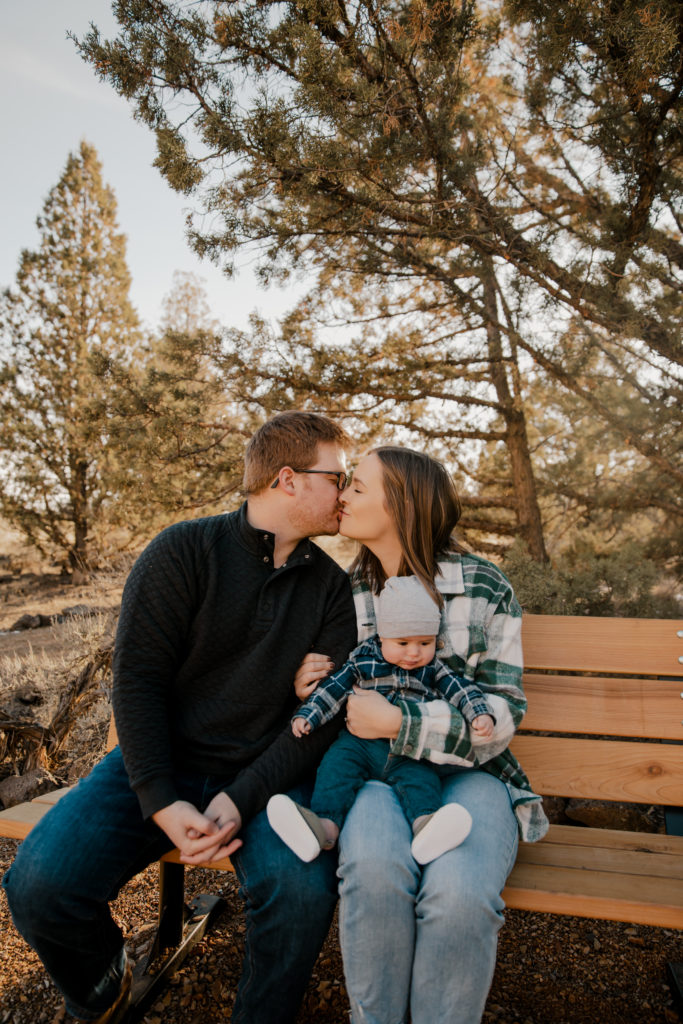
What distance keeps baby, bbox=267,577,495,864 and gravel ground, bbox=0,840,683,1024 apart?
2.64 feet

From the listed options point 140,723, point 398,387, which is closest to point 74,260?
point 398,387

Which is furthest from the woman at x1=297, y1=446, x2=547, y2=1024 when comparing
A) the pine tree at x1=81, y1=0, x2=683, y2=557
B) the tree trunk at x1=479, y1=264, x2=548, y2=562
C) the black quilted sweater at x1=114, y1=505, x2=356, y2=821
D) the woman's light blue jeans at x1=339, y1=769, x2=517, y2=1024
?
the tree trunk at x1=479, y1=264, x2=548, y2=562

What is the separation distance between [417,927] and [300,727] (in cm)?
61

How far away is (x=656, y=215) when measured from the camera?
3.55 meters

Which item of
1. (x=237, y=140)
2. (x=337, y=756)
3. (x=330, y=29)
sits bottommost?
(x=337, y=756)

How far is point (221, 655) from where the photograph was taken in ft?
6.86

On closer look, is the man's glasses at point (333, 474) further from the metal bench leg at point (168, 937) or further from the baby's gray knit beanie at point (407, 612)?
the metal bench leg at point (168, 937)

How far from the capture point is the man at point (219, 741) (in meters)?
1.67

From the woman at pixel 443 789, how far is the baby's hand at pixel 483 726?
0.03 meters

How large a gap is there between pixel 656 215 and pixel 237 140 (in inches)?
91.1

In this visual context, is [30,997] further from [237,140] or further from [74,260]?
[74,260]

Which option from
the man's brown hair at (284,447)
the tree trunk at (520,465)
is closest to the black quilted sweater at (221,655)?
the man's brown hair at (284,447)

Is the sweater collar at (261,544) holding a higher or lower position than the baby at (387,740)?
higher

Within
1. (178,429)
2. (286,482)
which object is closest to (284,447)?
(286,482)
